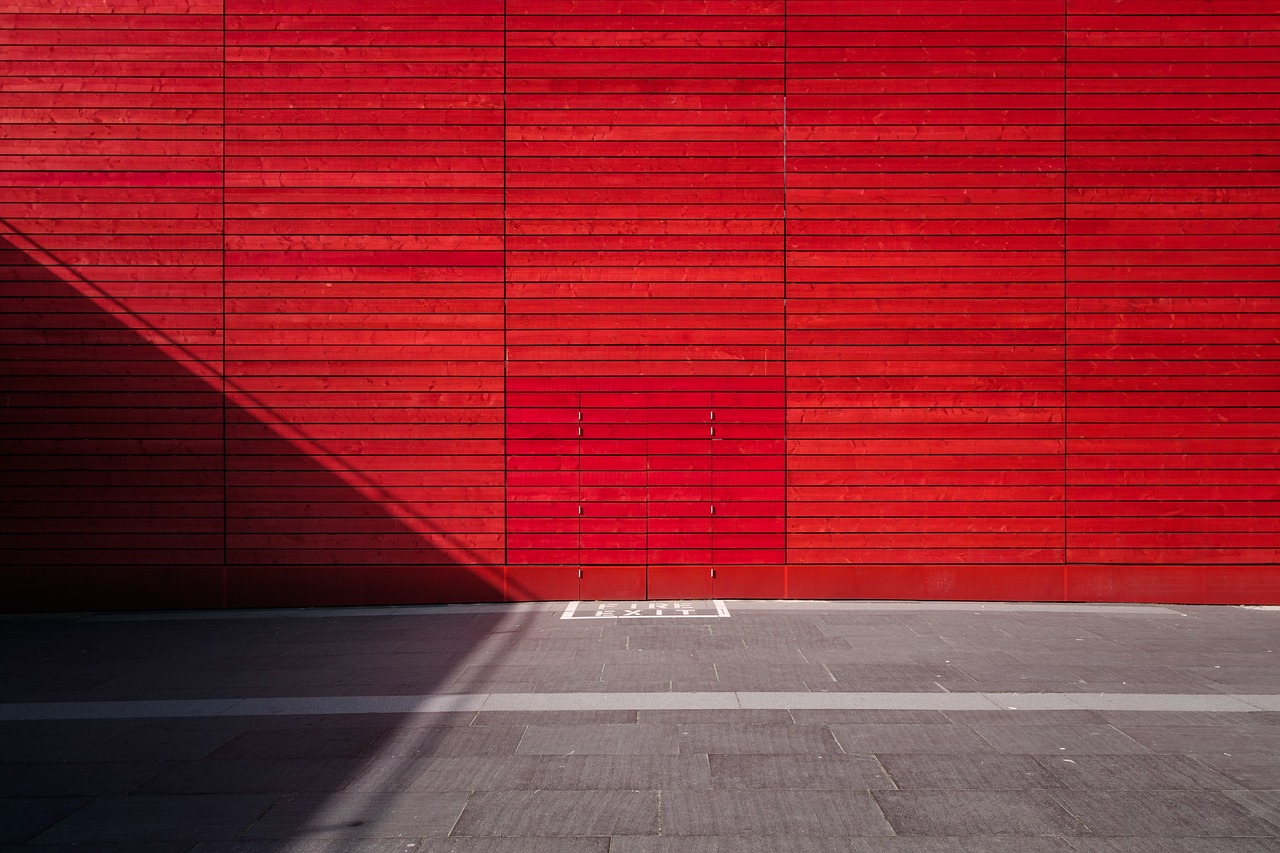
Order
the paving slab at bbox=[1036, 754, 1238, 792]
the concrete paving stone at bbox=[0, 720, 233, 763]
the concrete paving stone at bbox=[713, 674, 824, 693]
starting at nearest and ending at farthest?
the paving slab at bbox=[1036, 754, 1238, 792] → the concrete paving stone at bbox=[0, 720, 233, 763] → the concrete paving stone at bbox=[713, 674, 824, 693]

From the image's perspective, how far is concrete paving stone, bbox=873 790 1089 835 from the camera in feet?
14.8

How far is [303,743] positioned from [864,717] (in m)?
4.01

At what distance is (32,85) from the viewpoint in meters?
11.6

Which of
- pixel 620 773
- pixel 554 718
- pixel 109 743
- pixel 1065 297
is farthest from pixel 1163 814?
pixel 1065 297

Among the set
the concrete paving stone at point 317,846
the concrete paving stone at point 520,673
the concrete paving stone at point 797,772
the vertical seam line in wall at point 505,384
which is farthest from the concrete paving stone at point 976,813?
the vertical seam line in wall at point 505,384

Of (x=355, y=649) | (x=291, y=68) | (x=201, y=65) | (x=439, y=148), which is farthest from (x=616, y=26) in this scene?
(x=355, y=649)

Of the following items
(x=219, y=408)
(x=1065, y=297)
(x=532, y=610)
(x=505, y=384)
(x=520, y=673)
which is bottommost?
(x=532, y=610)

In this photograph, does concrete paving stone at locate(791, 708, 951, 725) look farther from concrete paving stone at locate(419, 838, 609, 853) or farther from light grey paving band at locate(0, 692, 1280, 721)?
concrete paving stone at locate(419, 838, 609, 853)

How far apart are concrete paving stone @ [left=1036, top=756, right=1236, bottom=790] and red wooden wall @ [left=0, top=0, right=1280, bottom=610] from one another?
19.6 feet

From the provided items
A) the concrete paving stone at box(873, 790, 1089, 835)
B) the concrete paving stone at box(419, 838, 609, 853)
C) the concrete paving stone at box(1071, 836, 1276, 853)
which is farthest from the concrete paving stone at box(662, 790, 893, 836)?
the concrete paving stone at box(1071, 836, 1276, 853)

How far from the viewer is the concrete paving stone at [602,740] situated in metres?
5.73

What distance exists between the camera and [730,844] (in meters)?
4.36

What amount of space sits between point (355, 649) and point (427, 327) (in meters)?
4.45

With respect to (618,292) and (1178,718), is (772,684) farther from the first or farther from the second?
(618,292)
